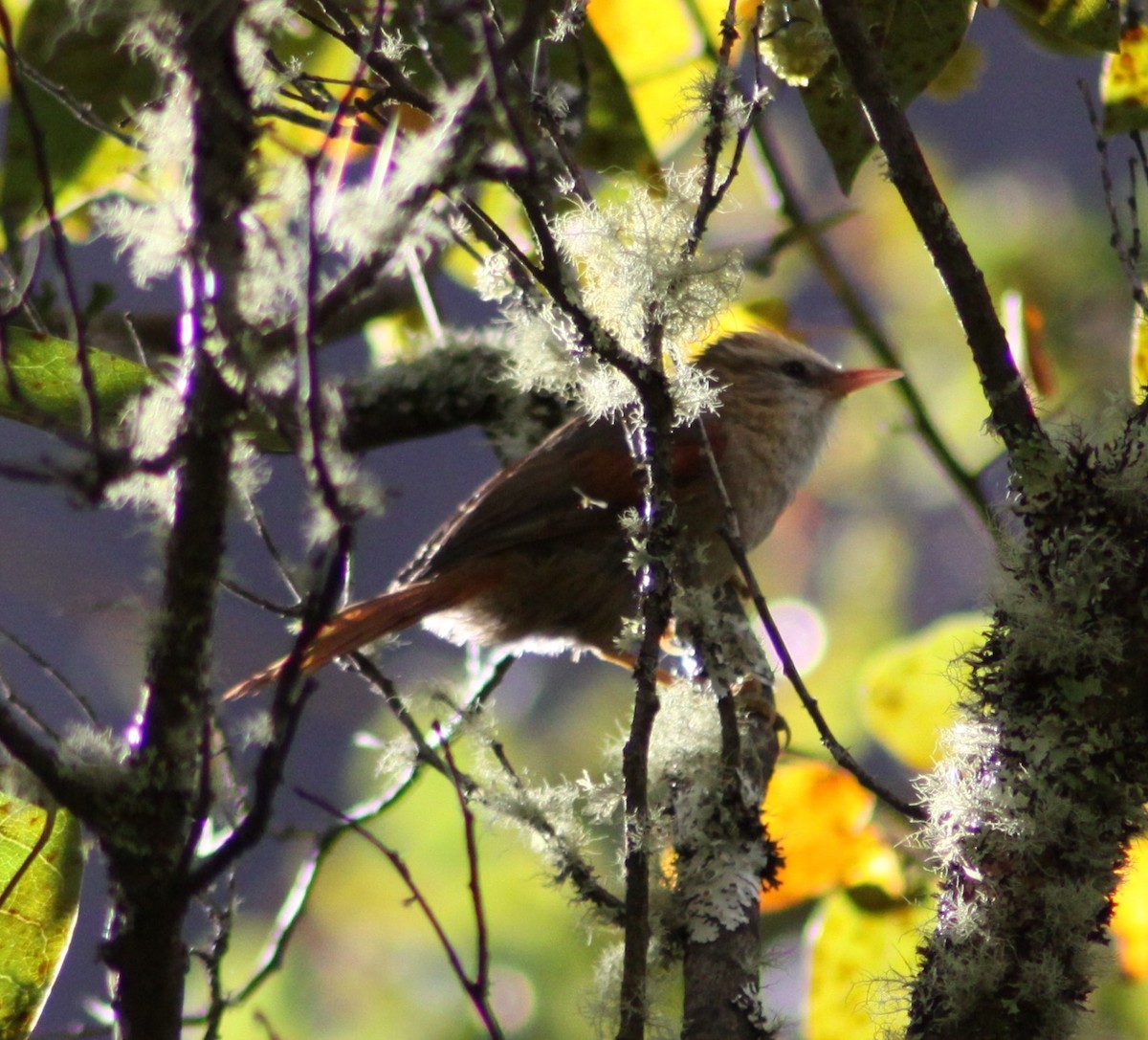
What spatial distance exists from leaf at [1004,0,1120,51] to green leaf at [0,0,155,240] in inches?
66.5

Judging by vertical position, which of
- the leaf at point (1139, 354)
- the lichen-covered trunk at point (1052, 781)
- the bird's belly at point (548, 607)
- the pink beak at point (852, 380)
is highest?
the pink beak at point (852, 380)

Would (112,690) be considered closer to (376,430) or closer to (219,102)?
(376,430)

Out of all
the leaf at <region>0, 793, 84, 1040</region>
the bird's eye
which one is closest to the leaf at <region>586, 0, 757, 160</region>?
the bird's eye

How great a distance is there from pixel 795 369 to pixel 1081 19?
6.84ft

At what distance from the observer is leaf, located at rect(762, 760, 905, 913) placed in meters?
2.78

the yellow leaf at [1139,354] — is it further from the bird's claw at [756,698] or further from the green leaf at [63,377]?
the green leaf at [63,377]

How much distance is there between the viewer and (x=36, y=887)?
1.97 m

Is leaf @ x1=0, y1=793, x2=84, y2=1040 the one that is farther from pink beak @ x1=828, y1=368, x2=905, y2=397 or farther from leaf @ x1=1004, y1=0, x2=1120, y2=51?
pink beak @ x1=828, y1=368, x2=905, y2=397

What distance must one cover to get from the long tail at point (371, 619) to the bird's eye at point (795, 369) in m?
1.35

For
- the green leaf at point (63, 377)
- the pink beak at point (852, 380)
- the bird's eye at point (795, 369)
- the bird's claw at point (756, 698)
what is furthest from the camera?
the bird's eye at point (795, 369)

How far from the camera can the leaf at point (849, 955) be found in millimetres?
2553

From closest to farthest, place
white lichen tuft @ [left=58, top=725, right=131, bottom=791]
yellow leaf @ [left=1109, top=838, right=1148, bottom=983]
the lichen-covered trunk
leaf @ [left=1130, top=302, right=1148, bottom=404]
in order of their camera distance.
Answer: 1. white lichen tuft @ [left=58, top=725, right=131, bottom=791]
2. the lichen-covered trunk
3. leaf @ [left=1130, top=302, right=1148, bottom=404]
4. yellow leaf @ [left=1109, top=838, right=1148, bottom=983]

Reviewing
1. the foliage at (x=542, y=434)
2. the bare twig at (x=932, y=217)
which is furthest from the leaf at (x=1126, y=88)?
the bare twig at (x=932, y=217)

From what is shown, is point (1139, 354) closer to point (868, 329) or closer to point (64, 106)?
point (868, 329)
